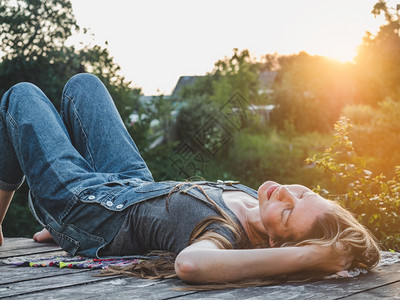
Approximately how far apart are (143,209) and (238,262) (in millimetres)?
665

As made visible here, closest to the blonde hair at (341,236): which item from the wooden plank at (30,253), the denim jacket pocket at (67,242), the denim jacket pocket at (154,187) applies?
the denim jacket pocket at (154,187)

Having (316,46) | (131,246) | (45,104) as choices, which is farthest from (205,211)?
(316,46)

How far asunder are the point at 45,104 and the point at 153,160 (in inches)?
Answer: 140

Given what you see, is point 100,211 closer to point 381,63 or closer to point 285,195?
point 285,195

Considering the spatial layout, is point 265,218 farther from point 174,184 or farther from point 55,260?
point 55,260

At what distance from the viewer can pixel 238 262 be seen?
1973 mm

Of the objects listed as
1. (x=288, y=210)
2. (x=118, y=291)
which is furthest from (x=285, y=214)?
(x=118, y=291)

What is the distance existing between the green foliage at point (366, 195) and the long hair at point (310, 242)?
114 cm

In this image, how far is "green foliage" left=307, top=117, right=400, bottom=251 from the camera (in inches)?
132

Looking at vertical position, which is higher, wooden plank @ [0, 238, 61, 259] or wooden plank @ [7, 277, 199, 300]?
wooden plank @ [7, 277, 199, 300]

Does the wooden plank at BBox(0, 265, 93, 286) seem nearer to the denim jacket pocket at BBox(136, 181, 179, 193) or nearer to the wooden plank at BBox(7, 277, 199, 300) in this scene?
the wooden plank at BBox(7, 277, 199, 300)

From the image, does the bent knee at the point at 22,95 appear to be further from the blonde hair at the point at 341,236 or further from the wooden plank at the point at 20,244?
the blonde hair at the point at 341,236

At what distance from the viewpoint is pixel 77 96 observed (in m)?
3.18

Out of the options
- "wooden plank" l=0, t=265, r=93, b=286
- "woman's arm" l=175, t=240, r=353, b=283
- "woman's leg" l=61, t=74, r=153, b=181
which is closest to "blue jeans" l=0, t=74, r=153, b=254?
"woman's leg" l=61, t=74, r=153, b=181
